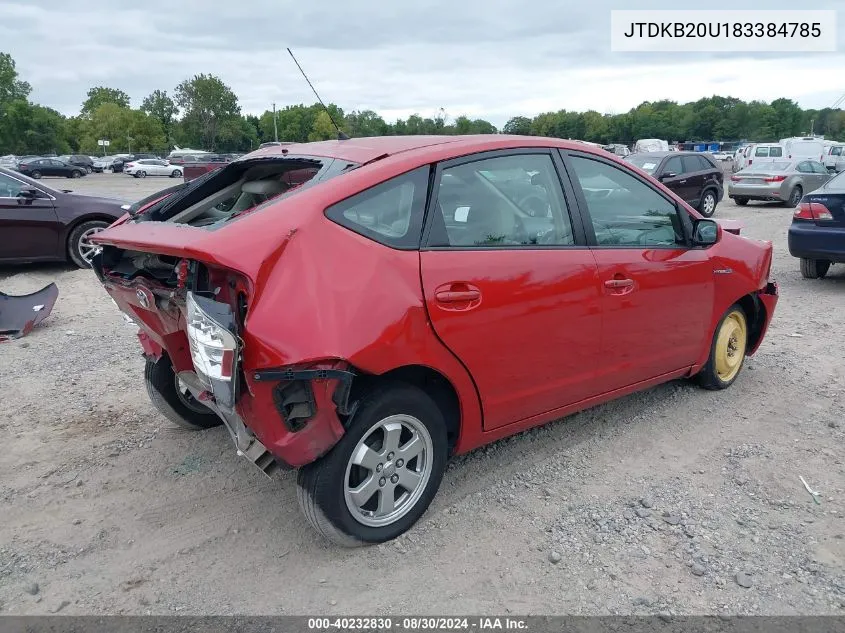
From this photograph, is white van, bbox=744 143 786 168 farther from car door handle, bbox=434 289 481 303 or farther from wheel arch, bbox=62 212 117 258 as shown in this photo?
car door handle, bbox=434 289 481 303

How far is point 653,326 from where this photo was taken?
4074 mm

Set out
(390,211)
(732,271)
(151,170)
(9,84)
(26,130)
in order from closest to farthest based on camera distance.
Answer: (390,211) < (732,271) < (151,170) < (26,130) < (9,84)

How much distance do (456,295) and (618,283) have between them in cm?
115

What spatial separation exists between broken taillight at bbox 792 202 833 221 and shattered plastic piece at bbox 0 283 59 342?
844 cm

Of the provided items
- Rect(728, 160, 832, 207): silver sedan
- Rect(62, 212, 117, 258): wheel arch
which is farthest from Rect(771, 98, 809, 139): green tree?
Rect(62, 212, 117, 258): wheel arch

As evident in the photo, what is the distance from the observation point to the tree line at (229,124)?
88000mm

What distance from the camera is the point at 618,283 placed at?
3.79m

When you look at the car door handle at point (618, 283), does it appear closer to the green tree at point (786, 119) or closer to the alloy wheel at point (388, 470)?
the alloy wheel at point (388, 470)

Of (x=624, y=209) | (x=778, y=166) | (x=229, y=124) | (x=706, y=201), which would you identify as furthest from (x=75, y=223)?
(x=229, y=124)

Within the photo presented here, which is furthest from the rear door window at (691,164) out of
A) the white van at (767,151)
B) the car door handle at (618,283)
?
the white van at (767,151)

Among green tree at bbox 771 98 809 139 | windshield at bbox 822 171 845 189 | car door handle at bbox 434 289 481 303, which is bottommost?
car door handle at bbox 434 289 481 303

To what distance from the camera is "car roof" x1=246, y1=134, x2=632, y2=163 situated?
3.36 meters

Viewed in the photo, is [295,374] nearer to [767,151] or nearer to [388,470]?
[388,470]

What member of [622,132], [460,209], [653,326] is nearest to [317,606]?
[460,209]
